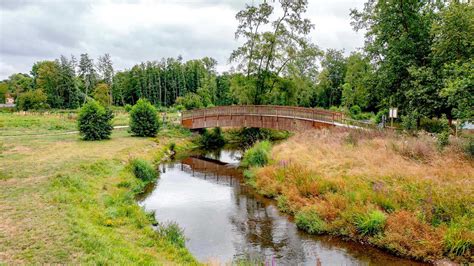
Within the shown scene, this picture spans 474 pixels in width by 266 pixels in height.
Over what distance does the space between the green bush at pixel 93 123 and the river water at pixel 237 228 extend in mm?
10154

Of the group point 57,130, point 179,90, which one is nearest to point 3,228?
point 57,130

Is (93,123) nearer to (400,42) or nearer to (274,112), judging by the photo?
(274,112)

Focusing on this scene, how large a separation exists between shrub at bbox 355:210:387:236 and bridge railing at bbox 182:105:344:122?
1339 centimetres

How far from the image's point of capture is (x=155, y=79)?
261 ft

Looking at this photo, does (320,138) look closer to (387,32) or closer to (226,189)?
(226,189)

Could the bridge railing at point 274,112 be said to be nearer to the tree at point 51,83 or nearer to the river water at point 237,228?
the river water at point 237,228

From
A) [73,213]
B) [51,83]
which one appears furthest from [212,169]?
[51,83]

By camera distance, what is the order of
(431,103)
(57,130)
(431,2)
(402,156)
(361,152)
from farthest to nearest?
(57,130) < (431,2) < (431,103) < (361,152) < (402,156)

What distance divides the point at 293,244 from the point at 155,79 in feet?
243

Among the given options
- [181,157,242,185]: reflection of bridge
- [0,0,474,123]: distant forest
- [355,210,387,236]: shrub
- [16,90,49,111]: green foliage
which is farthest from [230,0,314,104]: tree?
[16,90,49,111]: green foliage

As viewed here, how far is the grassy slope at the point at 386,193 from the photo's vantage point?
9484mm

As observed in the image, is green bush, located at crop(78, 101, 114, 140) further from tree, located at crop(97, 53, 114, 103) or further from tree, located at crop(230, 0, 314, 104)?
tree, located at crop(97, 53, 114, 103)

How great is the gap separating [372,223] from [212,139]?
2702cm

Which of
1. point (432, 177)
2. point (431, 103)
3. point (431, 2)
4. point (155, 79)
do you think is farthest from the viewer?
point (155, 79)
